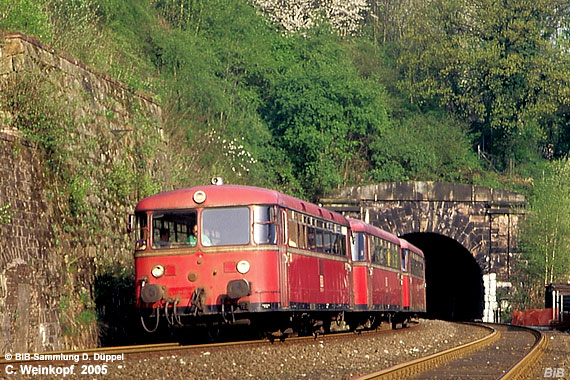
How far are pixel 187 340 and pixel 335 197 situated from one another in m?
24.6

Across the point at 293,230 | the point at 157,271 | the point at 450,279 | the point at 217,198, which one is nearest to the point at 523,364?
the point at 293,230

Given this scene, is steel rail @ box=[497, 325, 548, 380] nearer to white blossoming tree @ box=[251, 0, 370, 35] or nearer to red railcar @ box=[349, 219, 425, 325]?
red railcar @ box=[349, 219, 425, 325]

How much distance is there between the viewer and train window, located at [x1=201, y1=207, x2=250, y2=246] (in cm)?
1759

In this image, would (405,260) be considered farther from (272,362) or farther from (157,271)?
(272,362)

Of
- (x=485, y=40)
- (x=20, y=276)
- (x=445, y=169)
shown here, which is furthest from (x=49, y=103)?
(x=485, y=40)

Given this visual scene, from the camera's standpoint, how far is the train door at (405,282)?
30558 mm

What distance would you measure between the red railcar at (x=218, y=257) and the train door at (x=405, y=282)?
479 inches

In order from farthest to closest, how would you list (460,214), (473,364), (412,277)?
(460,214) → (412,277) → (473,364)

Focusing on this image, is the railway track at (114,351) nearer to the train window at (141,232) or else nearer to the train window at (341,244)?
the train window at (141,232)

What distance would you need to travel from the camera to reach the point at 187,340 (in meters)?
20.4

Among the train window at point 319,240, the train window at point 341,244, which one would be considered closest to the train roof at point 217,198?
the train window at point 319,240

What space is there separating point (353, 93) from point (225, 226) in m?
33.0

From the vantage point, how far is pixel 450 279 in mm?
56031

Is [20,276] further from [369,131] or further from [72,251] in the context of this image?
[369,131]
